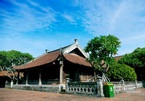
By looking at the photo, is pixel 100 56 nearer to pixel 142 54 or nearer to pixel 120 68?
pixel 120 68

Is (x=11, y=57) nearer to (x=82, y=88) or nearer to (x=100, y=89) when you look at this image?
(x=82, y=88)

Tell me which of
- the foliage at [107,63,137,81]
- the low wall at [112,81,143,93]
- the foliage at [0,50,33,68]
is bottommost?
the low wall at [112,81,143,93]

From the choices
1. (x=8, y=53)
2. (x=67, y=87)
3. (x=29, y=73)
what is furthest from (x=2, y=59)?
(x=67, y=87)

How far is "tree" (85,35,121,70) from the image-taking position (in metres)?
14.7

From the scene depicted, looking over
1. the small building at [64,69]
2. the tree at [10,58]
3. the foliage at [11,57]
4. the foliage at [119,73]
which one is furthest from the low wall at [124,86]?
the foliage at [11,57]

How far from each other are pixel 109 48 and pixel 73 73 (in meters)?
6.88

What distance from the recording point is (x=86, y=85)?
Result: 12.4 meters

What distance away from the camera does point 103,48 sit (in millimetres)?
14875

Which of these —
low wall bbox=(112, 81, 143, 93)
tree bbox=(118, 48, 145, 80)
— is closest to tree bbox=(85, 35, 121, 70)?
low wall bbox=(112, 81, 143, 93)

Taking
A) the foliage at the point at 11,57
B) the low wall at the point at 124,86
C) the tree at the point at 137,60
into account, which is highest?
the foliage at the point at 11,57

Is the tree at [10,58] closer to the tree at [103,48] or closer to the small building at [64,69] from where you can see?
the small building at [64,69]

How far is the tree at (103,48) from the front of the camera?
14727mm

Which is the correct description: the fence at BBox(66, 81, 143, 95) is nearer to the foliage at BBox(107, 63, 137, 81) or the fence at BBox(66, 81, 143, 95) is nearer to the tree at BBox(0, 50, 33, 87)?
the foliage at BBox(107, 63, 137, 81)

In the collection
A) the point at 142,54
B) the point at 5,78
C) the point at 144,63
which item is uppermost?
the point at 142,54
